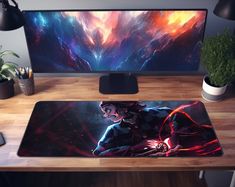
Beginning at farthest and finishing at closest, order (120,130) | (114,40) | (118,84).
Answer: (118,84)
(114,40)
(120,130)

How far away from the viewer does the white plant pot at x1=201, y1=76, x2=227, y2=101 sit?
4.16 ft

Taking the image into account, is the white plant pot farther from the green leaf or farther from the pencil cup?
the pencil cup

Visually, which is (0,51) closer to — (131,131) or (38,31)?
(38,31)

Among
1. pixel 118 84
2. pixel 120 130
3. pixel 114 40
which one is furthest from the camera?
pixel 118 84

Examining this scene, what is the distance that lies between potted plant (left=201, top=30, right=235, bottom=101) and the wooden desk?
0.12 metres

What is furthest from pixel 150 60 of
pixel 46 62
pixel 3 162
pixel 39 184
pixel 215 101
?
pixel 39 184

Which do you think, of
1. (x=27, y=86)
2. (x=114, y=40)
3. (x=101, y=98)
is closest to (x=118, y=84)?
(x=101, y=98)

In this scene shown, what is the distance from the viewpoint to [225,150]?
41.5 inches

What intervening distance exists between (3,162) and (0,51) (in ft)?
2.27

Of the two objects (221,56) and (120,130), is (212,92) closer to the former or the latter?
(221,56)

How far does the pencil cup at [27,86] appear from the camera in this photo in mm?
1297

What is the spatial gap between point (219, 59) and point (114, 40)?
1.54 feet

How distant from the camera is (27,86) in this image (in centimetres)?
131

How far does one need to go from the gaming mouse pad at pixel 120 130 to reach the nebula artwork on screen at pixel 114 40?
0.19 metres
